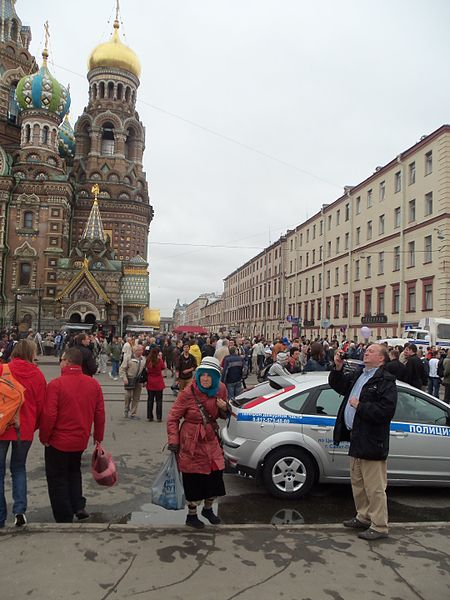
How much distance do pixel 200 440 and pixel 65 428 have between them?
1.36 metres

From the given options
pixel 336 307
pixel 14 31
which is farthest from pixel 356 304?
pixel 14 31

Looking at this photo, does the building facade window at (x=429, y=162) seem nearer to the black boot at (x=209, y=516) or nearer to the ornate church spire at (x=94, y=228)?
the black boot at (x=209, y=516)

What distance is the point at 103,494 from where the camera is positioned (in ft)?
20.6

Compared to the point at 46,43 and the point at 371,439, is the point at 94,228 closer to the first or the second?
the point at 46,43

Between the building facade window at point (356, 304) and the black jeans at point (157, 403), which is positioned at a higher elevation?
the building facade window at point (356, 304)

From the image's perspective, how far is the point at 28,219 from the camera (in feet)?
170

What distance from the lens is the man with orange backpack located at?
4.67 metres

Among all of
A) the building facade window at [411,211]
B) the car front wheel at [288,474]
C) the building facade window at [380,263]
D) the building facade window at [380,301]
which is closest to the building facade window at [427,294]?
the building facade window at [411,211]

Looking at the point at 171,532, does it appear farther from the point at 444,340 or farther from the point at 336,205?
the point at 336,205

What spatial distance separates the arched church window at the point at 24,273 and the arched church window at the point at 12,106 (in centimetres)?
1869

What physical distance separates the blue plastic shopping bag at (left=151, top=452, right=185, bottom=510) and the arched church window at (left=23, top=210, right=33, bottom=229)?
169 ft

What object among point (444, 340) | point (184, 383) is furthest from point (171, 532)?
point (444, 340)

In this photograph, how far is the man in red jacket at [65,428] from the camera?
16.1 feet

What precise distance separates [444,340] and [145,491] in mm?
22886
